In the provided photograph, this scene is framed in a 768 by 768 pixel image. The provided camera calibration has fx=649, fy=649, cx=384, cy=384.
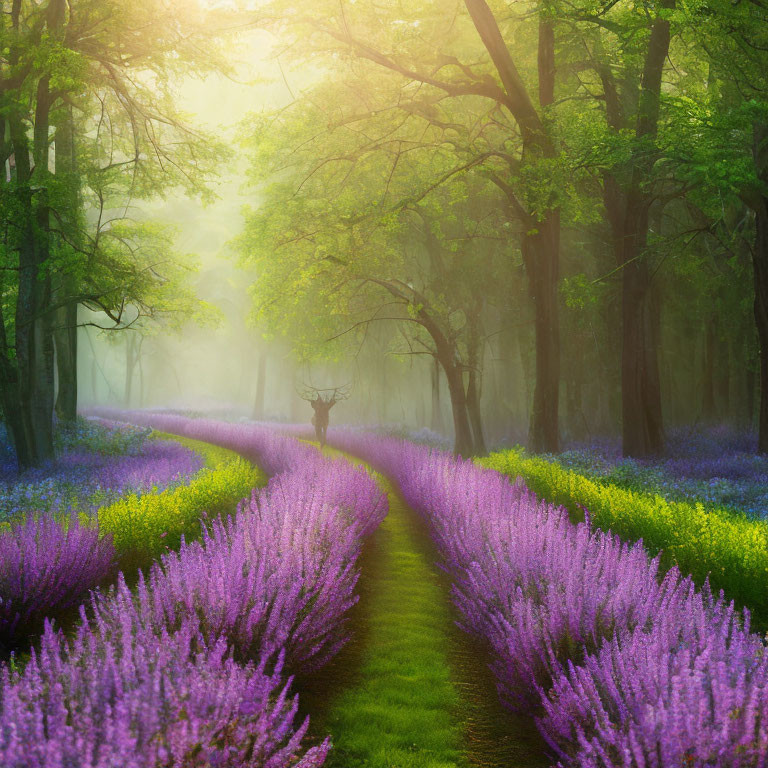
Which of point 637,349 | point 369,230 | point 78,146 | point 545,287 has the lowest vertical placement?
point 637,349

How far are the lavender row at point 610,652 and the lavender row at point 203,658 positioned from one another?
3.64 feet

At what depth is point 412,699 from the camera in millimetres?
3816

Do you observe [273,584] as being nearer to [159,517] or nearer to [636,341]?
[159,517]

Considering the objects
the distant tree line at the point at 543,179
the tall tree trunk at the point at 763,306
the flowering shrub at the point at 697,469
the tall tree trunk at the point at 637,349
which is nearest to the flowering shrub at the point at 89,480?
the distant tree line at the point at 543,179

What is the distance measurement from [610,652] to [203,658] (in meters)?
1.92

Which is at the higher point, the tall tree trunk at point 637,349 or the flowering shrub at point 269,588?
the tall tree trunk at point 637,349

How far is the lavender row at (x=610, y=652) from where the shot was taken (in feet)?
7.90

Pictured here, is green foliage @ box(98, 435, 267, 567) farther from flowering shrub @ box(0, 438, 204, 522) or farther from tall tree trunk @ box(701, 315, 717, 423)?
tall tree trunk @ box(701, 315, 717, 423)

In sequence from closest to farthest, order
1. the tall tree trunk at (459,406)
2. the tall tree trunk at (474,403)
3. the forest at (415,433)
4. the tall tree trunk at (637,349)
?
the forest at (415,433) → the tall tree trunk at (637,349) → the tall tree trunk at (459,406) → the tall tree trunk at (474,403)

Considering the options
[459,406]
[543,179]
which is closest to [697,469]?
[459,406]

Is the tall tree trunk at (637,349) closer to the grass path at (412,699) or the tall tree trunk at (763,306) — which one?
the tall tree trunk at (763,306)

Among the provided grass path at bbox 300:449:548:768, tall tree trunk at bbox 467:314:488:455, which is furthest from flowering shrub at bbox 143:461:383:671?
tall tree trunk at bbox 467:314:488:455

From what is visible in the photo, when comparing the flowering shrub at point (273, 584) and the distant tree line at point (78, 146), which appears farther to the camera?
the distant tree line at point (78, 146)

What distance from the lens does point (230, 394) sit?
236 feet
